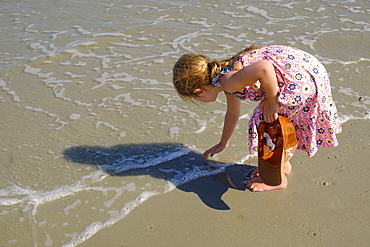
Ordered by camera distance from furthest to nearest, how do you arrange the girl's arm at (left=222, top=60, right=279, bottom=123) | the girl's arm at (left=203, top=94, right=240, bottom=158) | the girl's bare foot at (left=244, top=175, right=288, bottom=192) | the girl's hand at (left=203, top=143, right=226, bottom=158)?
the girl's hand at (left=203, top=143, right=226, bottom=158), the girl's arm at (left=203, top=94, right=240, bottom=158), the girl's bare foot at (left=244, top=175, right=288, bottom=192), the girl's arm at (left=222, top=60, right=279, bottom=123)

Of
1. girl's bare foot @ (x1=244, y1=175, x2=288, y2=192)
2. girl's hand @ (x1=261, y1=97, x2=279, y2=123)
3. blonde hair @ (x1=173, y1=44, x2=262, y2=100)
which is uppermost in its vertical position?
blonde hair @ (x1=173, y1=44, x2=262, y2=100)

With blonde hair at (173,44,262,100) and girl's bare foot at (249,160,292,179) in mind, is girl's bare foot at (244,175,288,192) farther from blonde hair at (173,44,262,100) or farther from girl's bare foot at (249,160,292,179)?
blonde hair at (173,44,262,100)

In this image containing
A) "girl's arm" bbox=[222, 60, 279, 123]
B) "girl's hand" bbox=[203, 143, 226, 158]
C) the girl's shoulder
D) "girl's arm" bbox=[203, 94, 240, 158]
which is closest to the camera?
"girl's arm" bbox=[222, 60, 279, 123]

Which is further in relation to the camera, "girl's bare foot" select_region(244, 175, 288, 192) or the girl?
"girl's bare foot" select_region(244, 175, 288, 192)

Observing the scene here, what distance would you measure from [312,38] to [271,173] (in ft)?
12.7

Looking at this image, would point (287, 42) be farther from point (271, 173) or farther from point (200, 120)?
point (271, 173)

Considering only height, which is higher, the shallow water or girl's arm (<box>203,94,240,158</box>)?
girl's arm (<box>203,94,240,158</box>)

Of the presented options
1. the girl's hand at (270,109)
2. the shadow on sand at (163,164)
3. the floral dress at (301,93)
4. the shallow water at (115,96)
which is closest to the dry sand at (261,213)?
the shadow on sand at (163,164)

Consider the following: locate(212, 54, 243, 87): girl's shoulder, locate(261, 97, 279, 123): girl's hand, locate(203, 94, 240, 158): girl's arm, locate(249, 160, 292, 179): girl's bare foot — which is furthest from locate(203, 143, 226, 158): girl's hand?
locate(212, 54, 243, 87): girl's shoulder

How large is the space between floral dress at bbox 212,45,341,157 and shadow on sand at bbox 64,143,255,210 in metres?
0.49

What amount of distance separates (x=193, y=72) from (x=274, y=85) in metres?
0.51

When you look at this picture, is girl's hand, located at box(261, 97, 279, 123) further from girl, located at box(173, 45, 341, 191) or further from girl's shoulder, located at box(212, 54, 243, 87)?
girl's shoulder, located at box(212, 54, 243, 87)

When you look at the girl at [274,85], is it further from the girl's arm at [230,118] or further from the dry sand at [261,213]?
the dry sand at [261,213]

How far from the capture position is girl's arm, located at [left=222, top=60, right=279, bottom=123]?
2418mm
